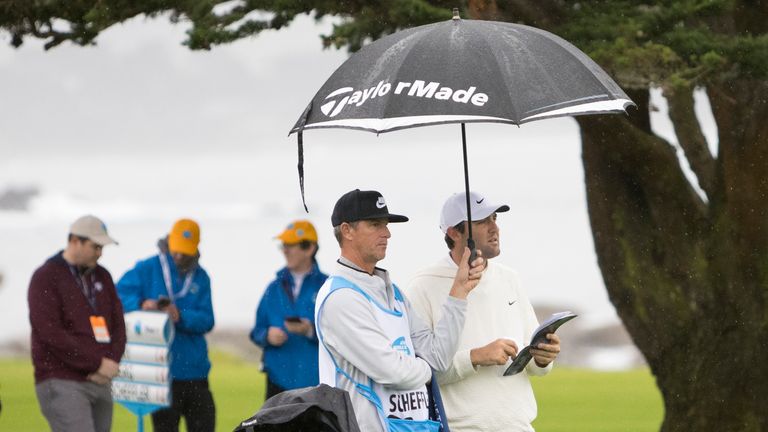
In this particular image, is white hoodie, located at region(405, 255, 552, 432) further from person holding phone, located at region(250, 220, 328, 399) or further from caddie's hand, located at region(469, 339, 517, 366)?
person holding phone, located at region(250, 220, 328, 399)

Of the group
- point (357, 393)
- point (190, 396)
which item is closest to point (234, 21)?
point (190, 396)

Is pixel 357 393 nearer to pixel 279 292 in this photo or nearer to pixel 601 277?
pixel 279 292

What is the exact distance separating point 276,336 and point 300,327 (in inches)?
7.8

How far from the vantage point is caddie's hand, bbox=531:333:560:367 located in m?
5.84

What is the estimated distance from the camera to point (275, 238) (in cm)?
993

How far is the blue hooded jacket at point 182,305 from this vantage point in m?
9.88

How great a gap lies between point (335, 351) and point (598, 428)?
11.0m

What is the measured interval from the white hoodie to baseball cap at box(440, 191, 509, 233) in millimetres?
173

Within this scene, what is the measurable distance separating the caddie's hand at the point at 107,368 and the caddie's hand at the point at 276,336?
52.4 inches

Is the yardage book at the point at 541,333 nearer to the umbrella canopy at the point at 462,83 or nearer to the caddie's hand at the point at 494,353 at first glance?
the caddie's hand at the point at 494,353

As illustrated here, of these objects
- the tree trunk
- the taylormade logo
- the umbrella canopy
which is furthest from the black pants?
the taylormade logo

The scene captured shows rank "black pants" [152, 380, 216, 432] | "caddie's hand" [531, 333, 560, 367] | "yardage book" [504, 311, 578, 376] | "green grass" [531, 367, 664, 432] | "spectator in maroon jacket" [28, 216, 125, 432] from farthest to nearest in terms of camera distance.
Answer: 1. "green grass" [531, 367, 664, 432]
2. "black pants" [152, 380, 216, 432]
3. "spectator in maroon jacket" [28, 216, 125, 432]
4. "caddie's hand" [531, 333, 560, 367]
5. "yardage book" [504, 311, 578, 376]

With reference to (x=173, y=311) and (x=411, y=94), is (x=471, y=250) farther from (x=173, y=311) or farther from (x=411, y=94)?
(x=173, y=311)

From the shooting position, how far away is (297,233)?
9852mm
